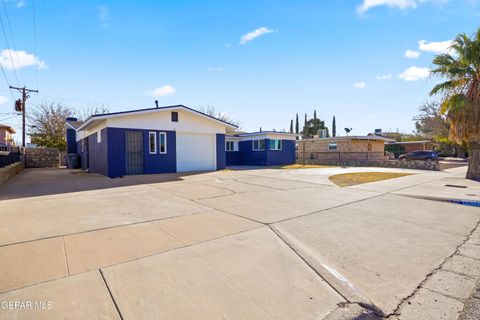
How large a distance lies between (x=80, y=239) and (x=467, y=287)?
5.30 m

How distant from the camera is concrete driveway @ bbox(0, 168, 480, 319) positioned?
250cm

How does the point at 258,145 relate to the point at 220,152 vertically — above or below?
above

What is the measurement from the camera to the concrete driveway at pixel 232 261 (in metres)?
2.50

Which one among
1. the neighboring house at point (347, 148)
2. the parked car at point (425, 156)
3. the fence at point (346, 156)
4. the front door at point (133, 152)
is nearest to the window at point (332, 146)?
the neighboring house at point (347, 148)

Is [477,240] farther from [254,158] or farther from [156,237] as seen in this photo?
[254,158]

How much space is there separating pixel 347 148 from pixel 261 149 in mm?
10060

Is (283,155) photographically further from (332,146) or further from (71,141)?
(71,141)

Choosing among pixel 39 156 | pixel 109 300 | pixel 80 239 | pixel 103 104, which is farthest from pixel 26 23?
pixel 103 104

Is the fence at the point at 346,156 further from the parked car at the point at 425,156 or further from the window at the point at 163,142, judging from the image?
the window at the point at 163,142

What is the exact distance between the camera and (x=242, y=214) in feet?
19.2

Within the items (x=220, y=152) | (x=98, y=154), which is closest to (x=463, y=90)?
(x=220, y=152)

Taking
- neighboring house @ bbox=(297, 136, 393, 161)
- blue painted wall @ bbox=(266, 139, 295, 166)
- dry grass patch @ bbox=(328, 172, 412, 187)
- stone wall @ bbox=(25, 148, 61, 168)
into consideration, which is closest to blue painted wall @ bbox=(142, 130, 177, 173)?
dry grass patch @ bbox=(328, 172, 412, 187)

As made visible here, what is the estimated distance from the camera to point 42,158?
22.1 m

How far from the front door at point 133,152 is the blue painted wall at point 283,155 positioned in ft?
39.9
